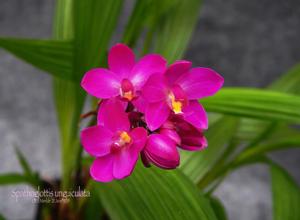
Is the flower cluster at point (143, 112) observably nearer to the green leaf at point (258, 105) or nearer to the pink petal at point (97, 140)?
the pink petal at point (97, 140)

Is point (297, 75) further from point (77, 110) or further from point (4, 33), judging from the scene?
point (4, 33)

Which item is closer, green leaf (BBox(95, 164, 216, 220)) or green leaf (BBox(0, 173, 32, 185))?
green leaf (BBox(95, 164, 216, 220))

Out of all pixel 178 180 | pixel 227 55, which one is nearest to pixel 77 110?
pixel 178 180

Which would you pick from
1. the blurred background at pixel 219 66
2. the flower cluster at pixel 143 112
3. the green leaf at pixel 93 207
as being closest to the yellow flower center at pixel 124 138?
the flower cluster at pixel 143 112

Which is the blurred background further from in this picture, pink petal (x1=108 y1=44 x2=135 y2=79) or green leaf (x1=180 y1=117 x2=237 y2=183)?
pink petal (x1=108 y1=44 x2=135 y2=79)

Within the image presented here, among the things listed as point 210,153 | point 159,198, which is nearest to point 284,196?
point 210,153

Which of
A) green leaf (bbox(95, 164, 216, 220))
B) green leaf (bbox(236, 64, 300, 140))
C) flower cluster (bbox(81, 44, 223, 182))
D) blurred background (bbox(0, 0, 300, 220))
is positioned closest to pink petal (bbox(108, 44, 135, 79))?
flower cluster (bbox(81, 44, 223, 182))

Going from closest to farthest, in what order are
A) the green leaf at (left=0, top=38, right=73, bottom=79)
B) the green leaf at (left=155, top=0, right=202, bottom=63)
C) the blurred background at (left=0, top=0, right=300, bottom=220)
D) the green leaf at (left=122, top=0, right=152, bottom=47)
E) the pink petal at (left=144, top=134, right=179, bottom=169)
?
the pink petal at (left=144, top=134, right=179, bottom=169) → the green leaf at (left=0, top=38, right=73, bottom=79) → the green leaf at (left=122, top=0, right=152, bottom=47) → the green leaf at (left=155, top=0, right=202, bottom=63) → the blurred background at (left=0, top=0, right=300, bottom=220)
